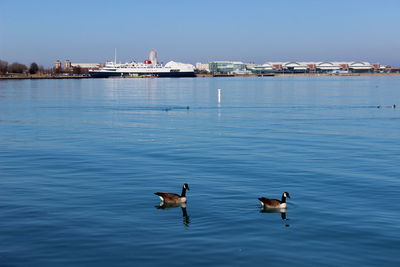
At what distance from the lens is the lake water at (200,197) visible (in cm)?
1391

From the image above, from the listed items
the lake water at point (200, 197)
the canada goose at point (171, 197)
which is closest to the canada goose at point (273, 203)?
the lake water at point (200, 197)

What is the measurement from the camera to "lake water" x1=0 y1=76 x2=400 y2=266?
13.9 m

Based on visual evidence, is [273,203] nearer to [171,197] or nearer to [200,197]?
[200,197]

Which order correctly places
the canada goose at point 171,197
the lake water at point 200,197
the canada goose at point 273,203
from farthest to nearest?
the canada goose at point 171,197 → the canada goose at point 273,203 → the lake water at point 200,197

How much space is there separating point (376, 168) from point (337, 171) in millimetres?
2086

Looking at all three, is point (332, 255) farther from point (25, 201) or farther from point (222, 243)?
point (25, 201)

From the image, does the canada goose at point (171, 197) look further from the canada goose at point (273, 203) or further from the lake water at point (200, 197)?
the canada goose at point (273, 203)

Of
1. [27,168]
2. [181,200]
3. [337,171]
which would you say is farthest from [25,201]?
[337,171]

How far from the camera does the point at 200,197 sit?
19.8m

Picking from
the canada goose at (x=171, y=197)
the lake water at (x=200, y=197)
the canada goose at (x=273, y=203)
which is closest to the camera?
the lake water at (x=200, y=197)

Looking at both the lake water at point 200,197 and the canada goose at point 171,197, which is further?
the canada goose at point 171,197

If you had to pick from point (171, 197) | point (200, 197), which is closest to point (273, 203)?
point (200, 197)

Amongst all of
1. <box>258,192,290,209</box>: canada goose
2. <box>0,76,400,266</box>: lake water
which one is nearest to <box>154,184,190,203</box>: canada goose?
<box>0,76,400,266</box>: lake water

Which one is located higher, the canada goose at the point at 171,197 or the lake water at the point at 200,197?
the canada goose at the point at 171,197
